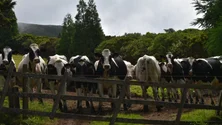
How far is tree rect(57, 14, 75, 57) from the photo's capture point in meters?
58.1

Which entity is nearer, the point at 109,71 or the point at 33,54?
the point at 109,71

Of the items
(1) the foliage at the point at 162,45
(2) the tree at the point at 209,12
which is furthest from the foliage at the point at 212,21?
(1) the foliage at the point at 162,45

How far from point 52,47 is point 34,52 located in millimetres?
44886

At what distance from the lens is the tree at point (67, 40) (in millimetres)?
58069

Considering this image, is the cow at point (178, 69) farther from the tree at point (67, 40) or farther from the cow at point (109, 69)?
the tree at point (67, 40)

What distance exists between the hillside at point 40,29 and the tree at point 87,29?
71437 millimetres

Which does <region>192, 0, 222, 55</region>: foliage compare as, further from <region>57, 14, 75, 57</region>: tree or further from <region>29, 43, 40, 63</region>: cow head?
<region>57, 14, 75, 57</region>: tree

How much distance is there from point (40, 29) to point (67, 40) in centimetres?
8065

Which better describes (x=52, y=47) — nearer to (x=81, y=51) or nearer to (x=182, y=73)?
(x=81, y=51)

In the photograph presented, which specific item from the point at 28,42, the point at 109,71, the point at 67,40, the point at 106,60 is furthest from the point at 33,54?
the point at 28,42

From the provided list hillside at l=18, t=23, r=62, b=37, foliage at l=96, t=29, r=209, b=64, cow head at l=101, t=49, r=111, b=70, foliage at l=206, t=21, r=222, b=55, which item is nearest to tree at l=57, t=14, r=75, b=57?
foliage at l=96, t=29, r=209, b=64

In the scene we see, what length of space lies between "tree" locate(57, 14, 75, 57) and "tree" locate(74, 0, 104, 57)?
1.50 metres

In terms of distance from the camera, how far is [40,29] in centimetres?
13900

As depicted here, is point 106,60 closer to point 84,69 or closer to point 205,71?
point 84,69
